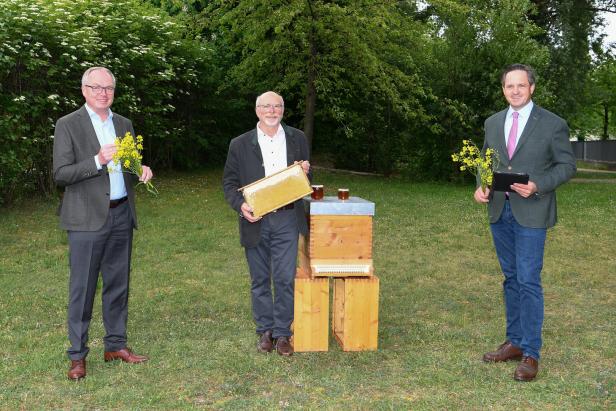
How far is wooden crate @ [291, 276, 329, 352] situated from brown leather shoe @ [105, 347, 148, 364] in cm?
138

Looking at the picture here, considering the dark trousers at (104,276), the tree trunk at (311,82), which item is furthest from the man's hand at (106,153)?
the tree trunk at (311,82)

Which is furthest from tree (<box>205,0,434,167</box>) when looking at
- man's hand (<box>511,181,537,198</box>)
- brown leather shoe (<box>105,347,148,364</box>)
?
man's hand (<box>511,181,537,198</box>)

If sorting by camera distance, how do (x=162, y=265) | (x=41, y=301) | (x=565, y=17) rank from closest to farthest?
1. (x=41, y=301)
2. (x=162, y=265)
3. (x=565, y=17)

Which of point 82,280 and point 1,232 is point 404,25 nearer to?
point 1,232

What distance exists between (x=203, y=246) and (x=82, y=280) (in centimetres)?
596

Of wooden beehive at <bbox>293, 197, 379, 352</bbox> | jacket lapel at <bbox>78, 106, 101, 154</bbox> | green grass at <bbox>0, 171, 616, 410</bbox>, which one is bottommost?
green grass at <bbox>0, 171, 616, 410</bbox>

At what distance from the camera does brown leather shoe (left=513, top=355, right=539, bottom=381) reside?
5.15 m

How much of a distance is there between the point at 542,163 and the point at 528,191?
36cm

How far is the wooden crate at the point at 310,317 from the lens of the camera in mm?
5984

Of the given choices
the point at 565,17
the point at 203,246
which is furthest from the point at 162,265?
the point at 565,17

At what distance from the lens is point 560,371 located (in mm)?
5430

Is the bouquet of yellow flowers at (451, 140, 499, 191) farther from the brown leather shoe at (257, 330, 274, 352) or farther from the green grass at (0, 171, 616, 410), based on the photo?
the brown leather shoe at (257, 330, 274, 352)

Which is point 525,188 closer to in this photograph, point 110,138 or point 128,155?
point 128,155

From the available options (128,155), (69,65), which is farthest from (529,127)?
(69,65)
